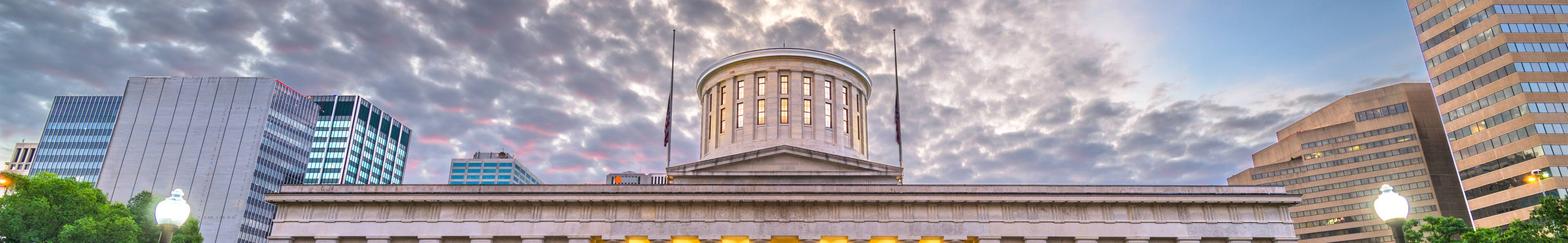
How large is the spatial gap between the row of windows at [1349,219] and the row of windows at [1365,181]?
4188 mm

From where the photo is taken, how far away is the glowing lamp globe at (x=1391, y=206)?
14391 millimetres

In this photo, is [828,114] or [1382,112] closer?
[828,114]

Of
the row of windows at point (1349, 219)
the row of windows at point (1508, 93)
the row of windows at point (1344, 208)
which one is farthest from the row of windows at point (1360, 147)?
the row of windows at point (1508, 93)

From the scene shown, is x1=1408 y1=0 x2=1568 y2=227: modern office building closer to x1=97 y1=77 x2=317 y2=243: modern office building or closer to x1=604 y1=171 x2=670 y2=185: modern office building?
x1=604 y1=171 x2=670 y2=185: modern office building

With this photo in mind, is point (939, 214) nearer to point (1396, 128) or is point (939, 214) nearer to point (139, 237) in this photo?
point (139, 237)

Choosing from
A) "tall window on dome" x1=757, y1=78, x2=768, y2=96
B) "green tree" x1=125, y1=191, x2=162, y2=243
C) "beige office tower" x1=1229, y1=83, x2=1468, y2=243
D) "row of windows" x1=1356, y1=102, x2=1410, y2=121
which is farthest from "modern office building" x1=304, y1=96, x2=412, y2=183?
"row of windows" x1=1356, y1=102, x2=1410, y2=121

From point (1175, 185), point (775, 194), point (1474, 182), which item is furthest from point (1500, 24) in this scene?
point (775, 194)

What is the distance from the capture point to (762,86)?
55.0 m

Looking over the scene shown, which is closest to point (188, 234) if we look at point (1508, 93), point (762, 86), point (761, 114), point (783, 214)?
point (761, 114)

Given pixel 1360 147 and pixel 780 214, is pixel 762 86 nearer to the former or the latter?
pixel 780 214

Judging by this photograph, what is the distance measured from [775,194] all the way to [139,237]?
134ft

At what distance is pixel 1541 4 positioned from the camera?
7456 centimetres

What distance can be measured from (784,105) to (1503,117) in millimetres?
65892

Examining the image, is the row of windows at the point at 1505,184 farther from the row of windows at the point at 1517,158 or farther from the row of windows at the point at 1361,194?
the row of windows at the point at 1361,194
